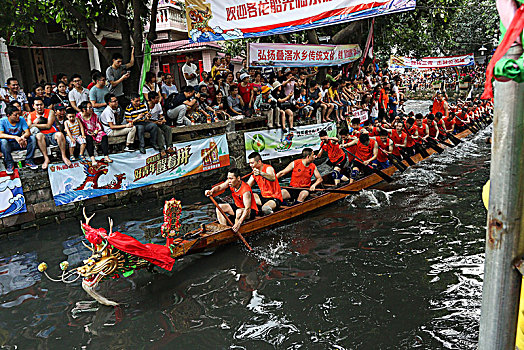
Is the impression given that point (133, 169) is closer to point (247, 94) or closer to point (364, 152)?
point (247, 94)

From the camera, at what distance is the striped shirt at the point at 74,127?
29.0 feet

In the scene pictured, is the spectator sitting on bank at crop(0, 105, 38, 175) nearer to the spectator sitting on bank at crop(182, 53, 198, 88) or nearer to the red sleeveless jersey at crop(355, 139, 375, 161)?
the spectator sitting on bank at crop(182, 53, 198, 88)

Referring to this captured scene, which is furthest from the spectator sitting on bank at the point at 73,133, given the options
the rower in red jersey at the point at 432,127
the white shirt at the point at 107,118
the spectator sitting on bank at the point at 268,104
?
the rower in red jersey at the point at 432,127

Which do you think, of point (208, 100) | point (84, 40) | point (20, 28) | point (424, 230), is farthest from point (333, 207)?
point (84, 40)

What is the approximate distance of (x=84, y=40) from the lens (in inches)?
635

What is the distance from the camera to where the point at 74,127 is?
889cm

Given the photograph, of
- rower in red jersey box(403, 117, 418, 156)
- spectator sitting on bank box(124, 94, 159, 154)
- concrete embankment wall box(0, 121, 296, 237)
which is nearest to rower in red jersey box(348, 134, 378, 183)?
rower in red jersey box(403, 117, 418, 156)

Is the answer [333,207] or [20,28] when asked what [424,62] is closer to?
[333,207]

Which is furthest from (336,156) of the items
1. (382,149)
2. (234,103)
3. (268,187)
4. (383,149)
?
(234,103)

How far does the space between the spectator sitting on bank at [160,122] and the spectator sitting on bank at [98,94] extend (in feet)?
3.60

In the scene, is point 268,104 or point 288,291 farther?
point 268,104

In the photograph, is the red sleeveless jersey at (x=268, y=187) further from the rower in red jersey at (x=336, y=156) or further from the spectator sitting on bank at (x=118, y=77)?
the spectator sitting on bank at (x=118, y=77)

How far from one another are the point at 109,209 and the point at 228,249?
3.84 meters

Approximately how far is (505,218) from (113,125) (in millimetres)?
8839
